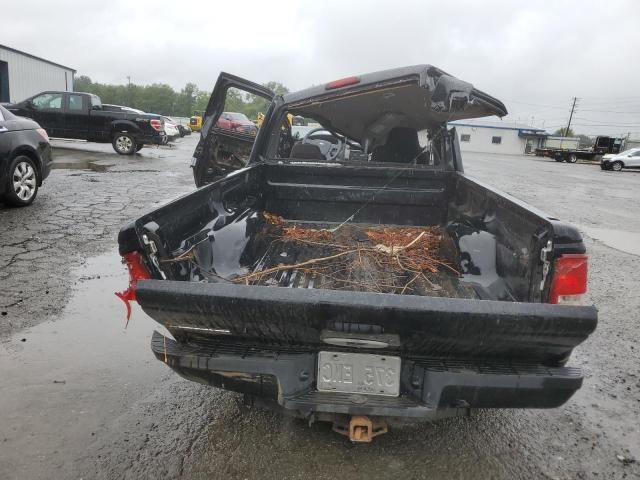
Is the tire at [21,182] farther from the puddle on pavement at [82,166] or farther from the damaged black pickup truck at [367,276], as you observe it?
the puddle on pavement at [82,166]

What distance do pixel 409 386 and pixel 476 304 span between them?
49 cm

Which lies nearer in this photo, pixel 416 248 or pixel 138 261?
pixel 138 261

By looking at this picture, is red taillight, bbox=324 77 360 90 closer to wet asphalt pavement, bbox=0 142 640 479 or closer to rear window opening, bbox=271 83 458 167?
rear window opening, bbox=271 83 458 167

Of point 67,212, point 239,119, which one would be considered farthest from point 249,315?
point 239,119

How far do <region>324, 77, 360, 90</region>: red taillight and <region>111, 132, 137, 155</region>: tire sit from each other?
15165 millimetres

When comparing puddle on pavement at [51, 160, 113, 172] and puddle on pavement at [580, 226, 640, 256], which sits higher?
puddle on pavement at [51, 160, 113, 172]

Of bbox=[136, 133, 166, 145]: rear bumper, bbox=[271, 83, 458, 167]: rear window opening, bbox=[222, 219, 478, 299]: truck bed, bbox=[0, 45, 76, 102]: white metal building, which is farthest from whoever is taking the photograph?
bbox=[0, 45, 76, 102]: white metal building

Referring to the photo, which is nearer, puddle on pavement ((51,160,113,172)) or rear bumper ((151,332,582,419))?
rear bumper ((151,332,582,419))

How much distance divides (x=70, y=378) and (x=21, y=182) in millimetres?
5523

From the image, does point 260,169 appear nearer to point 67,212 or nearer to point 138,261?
point 138,261

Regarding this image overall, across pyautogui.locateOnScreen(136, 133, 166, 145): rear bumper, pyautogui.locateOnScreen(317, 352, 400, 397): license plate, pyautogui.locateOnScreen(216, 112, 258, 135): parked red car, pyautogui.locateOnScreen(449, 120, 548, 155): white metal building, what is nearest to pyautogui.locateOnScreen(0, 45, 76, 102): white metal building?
pyautogui.locateOnScreen(216, 112, 258, 135): parked red car

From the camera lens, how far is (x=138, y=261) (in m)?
2.12

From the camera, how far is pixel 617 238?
811cm

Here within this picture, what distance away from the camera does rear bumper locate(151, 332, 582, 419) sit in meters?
2.04
